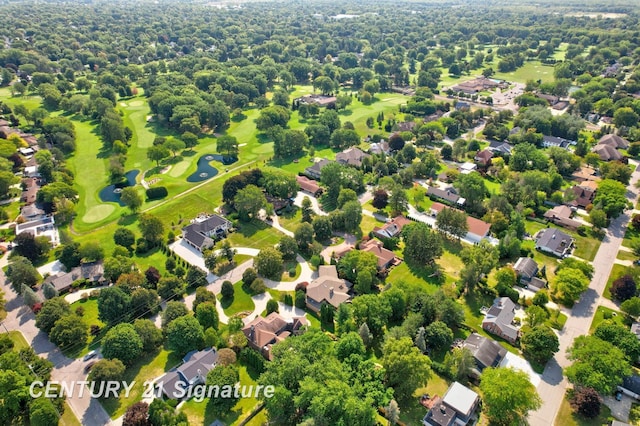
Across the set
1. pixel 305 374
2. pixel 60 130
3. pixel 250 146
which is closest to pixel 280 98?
pixel 250 146

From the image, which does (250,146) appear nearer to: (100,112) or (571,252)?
(100,112)

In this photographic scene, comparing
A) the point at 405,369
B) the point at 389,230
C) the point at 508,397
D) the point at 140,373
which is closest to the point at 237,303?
the point at 140,373

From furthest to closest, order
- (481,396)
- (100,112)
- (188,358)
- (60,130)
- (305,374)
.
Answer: (100,112)
(60,130)
(188,358)
(481,396)
(305,374)

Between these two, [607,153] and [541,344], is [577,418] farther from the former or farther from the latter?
A: [607,153]

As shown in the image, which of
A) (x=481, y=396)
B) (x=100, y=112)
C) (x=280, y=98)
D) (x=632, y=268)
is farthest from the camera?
(x=280, y=98)

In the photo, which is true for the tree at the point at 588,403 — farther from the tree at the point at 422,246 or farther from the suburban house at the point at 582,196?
the suburban house at the point at 582,196

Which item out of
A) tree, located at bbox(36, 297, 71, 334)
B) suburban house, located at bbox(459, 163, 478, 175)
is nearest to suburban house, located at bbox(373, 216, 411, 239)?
suburban house, located at bbox(459, 163, 478, 175)
